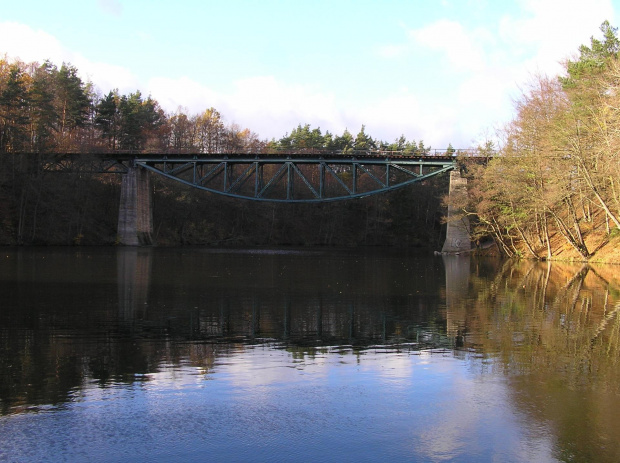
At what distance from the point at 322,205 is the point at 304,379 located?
97.9 m

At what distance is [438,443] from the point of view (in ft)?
25.9

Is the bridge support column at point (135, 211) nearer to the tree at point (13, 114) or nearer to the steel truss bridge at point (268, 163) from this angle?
the steel truss bridge at point (268, 163)

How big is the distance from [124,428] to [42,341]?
6.36 meters

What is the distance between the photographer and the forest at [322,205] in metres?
42.1

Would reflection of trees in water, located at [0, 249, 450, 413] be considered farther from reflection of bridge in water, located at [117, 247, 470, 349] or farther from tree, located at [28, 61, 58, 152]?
tree, located at [28, 61, 58, 152]

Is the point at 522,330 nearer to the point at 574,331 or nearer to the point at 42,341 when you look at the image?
the point at 574,331

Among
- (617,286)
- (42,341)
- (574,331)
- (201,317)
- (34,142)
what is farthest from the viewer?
(34,142)

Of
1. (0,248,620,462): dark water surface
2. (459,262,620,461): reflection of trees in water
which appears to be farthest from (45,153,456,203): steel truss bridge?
(0,248,620,462): dark water surface

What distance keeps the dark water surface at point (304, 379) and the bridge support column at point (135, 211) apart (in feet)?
182

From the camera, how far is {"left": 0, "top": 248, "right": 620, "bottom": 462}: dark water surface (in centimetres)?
775

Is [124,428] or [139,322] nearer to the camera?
[124,428]

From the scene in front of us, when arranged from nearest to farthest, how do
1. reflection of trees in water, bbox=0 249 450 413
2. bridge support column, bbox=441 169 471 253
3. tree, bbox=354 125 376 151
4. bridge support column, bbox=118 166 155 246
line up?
reflection of trees in water, bbox=0 249 450 413
bridge support column, bbox=441 169 471 253
bridge support column, bbox=118 166 155 246
tree, bbox=354 125 376 151

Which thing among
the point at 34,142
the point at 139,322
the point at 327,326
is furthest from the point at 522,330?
the point at 34,142

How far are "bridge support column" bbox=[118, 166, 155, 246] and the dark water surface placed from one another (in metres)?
55.6
